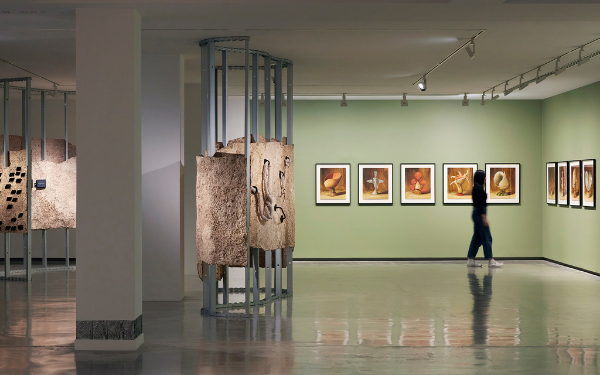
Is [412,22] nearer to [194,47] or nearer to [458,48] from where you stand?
[458,48]

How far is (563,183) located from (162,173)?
30.7 ft

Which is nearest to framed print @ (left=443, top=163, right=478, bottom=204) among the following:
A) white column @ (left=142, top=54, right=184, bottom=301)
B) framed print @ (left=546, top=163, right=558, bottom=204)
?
framed print @ (left=546, top=163, right=558, bottom=204)

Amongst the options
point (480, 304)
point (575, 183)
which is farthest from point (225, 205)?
point (575, 183)

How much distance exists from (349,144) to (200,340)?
364 inches

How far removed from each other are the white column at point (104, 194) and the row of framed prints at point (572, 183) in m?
9.83

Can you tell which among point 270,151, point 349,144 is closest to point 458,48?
point 270,151

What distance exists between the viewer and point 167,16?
7508 millimetres

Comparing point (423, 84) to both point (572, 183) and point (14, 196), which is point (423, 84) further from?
point (14, 196)

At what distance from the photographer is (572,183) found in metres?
14.2

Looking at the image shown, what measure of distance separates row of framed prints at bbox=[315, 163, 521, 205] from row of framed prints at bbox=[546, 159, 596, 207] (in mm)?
893

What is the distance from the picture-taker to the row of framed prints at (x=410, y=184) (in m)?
16.0

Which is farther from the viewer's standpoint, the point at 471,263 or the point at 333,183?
the point at 333,183

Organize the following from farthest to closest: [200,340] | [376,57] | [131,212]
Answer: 1. [376,57]
2. [200,340]
3. [131,212]

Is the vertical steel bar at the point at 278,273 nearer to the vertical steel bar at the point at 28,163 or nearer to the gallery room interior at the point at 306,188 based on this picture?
the gallery room interior at the point at 306,188
